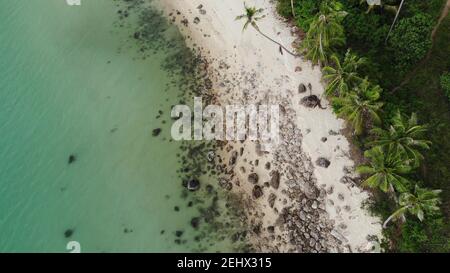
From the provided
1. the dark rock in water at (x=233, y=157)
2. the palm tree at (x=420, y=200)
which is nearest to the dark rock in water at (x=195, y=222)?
the dark rock in water at (x=233, y=157)

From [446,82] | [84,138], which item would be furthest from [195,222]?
[446,82]

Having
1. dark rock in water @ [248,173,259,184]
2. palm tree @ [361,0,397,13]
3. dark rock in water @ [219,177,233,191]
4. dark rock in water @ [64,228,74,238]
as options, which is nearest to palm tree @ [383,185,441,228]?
dark rock in water @ [248,173,259,184]

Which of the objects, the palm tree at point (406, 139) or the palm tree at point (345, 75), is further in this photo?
the palm tree at point (345, 75)

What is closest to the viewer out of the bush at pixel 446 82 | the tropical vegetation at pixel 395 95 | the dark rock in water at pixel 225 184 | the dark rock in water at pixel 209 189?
the tropical vegetation at pixel 395 95

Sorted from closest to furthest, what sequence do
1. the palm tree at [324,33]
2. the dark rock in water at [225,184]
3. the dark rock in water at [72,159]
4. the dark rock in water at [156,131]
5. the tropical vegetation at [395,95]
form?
1. the tropical vegetation at [395,95]
2. the palm tree at [324,33]
3. the dark rock in water at [225,184]
4. the dark rock in water at [72,159]
5. the dark rock in water at [156,131]

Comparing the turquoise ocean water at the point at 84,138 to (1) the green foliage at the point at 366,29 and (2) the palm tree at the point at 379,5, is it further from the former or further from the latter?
(2) the palm tree at the point at 379,5

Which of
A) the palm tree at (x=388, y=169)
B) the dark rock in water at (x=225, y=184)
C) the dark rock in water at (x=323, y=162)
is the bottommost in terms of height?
the dark rock in water at (x=225, y=184)
